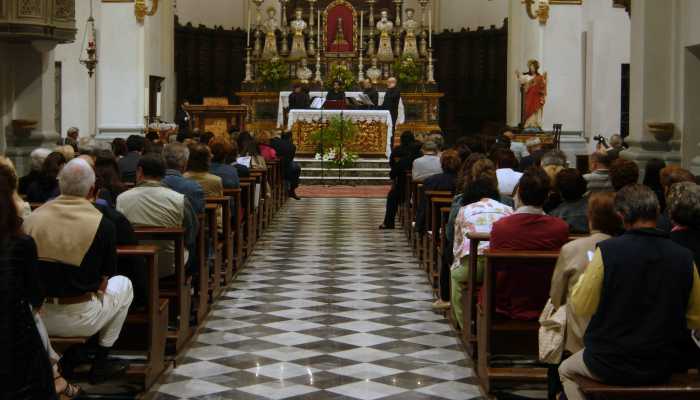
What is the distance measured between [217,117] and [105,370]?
631 inches

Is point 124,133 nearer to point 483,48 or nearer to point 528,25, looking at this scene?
point 528,25

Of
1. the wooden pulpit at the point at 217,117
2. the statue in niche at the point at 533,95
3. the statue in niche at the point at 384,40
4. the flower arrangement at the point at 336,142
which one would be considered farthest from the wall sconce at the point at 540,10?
the statue in niche at the point at 384,40

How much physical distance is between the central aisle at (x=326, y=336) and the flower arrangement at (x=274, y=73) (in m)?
14.1

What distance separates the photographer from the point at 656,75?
1287 cm

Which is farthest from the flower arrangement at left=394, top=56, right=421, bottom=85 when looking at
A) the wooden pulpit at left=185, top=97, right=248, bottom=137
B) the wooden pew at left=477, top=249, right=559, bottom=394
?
the wooden pew at left=477, top=249, right=559, bottom=394

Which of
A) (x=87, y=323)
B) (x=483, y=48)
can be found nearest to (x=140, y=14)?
(x=483, y=48)

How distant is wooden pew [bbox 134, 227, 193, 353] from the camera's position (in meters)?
7.35

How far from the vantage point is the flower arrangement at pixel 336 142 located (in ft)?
74.8

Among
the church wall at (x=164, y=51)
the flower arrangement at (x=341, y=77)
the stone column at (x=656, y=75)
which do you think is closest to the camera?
the stone column at (x=656, y=75)

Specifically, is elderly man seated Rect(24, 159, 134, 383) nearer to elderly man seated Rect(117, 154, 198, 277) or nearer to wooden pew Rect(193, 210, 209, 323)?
elderly man seated Rect(117, 154, 198, 277)

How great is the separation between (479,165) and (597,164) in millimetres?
1500

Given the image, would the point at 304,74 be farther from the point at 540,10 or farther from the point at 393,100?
the point at 540,10

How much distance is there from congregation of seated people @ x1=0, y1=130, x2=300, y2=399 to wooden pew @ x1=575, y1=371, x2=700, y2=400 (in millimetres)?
2247

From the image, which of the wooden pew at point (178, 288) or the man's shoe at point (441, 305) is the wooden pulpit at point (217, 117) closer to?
the man's shoe at point (441, 305)
